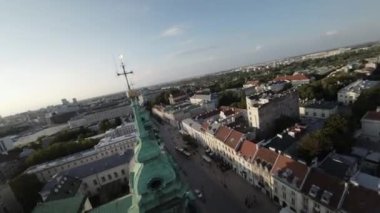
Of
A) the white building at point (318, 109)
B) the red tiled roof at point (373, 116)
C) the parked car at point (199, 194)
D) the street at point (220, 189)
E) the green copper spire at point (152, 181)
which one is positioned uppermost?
the green copper spire at point (152, 181)

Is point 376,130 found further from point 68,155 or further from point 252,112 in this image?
point 68,155

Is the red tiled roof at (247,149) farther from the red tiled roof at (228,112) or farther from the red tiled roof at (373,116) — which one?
the red tiled roof at (228,112)

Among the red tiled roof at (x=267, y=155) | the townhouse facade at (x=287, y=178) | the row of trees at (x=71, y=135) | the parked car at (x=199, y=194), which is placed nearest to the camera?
the townhouse facade at (x=287, y=178)

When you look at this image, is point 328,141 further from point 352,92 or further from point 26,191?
point 26,191

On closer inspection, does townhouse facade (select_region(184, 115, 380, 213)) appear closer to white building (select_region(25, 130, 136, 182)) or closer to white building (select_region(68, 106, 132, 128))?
white building (select_region(25, 130, 136, 182))

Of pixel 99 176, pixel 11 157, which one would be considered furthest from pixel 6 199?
pixel 11 157

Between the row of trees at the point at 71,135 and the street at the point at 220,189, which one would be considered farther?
the row of trees at the point at 71,135

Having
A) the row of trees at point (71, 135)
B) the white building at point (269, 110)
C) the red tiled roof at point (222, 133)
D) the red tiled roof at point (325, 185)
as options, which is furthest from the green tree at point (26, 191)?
the white building at point (269, 110)
